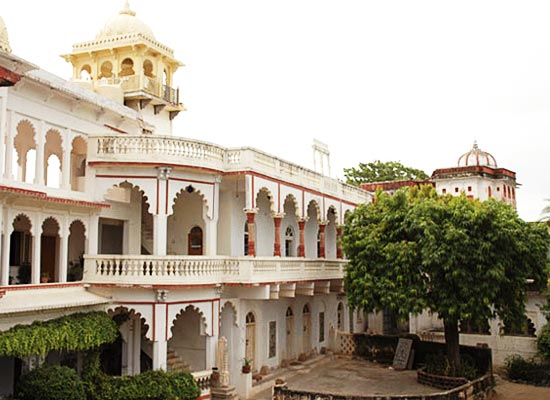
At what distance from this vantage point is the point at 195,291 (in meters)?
19.4

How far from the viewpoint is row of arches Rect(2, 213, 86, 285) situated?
17.4m

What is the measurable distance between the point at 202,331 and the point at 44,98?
8.56m

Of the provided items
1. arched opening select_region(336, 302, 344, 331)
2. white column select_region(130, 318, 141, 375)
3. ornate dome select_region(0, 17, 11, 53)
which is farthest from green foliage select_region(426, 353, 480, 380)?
ornate dome select_region(0, 17, 11, 53)

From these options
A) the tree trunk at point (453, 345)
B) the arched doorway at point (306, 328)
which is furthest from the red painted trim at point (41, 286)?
the tree trunk at point (453, 345)

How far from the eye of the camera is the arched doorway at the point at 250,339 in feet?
76.0

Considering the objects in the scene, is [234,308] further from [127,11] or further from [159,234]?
[127,11]

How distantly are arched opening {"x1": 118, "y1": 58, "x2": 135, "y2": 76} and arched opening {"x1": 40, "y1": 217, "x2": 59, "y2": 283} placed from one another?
9.94m

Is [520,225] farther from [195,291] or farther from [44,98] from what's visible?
[44,98]

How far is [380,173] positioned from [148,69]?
33.1 metres

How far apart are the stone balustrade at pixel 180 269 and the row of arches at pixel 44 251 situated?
101 centimetres

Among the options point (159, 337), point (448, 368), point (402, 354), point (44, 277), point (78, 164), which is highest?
point (78, 164)

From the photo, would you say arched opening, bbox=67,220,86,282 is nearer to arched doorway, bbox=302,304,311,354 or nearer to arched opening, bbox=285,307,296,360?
arched opening, bbox=285,307,296,360

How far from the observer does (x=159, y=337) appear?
1839cm

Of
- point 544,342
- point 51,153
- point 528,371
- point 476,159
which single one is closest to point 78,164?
point 51,153
